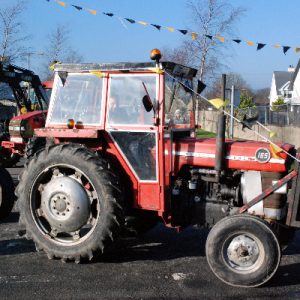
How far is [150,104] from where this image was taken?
17.3 feet

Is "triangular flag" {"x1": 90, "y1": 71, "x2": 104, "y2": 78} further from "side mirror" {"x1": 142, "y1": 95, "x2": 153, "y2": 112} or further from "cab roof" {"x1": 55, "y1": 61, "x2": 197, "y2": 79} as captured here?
"side mirror" {"x1": 142, "y1": 95, "x2": 153, "y2": 112}

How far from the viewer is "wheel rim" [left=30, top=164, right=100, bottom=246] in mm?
5531

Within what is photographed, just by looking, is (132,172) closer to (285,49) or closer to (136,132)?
(136,132)

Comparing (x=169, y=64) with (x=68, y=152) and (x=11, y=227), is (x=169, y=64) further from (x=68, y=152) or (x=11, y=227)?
(x=11, y=227)

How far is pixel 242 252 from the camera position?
5.05m

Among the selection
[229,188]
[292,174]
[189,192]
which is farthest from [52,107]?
[292,174]

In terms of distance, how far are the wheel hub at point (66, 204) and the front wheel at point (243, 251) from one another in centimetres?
141

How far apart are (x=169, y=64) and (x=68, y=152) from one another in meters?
1.45

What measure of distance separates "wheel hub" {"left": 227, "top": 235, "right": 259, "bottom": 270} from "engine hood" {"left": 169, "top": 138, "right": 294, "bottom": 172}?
31.1 inches

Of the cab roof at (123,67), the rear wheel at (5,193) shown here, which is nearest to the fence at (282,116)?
the rear wheel at (5,193)

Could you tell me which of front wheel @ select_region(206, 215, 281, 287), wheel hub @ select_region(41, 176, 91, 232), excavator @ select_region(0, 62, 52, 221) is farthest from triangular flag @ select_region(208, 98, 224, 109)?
excavator @ select_region(0, 62, 52, 221)

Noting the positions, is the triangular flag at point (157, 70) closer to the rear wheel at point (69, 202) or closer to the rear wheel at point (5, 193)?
the rear wheel at point (69, 202)

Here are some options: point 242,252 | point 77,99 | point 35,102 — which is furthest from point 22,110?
point 242,252

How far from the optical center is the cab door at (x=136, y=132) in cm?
549
